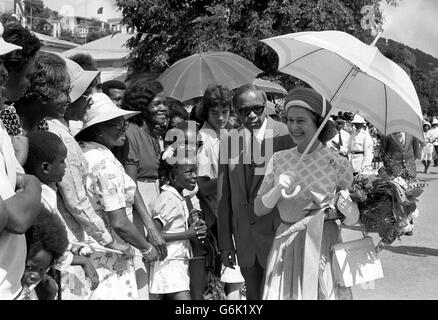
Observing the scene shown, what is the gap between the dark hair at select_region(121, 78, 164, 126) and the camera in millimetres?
5207

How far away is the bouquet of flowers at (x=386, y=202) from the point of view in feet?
13.6

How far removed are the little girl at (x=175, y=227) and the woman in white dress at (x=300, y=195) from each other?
718 mm

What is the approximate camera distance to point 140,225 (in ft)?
14.9

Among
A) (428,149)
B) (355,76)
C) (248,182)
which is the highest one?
(355,76)

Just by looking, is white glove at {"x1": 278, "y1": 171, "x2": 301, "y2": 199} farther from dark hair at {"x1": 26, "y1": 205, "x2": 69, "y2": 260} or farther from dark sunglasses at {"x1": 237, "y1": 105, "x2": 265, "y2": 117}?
dark hair at {"x1": 26, "y1": 205, "x2": 69, "y2": 260}

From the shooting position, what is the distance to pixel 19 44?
10.9ft

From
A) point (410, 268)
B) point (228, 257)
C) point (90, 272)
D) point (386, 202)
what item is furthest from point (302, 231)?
point (410, 268)

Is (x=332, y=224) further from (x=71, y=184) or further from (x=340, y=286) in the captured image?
(x=71, y=184)

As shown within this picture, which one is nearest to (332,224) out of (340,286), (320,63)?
(340,286)

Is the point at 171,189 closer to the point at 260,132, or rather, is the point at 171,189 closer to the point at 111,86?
the point at 260,132

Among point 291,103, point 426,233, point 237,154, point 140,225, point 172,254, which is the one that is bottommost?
point 426,233

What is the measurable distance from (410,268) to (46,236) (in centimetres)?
579
